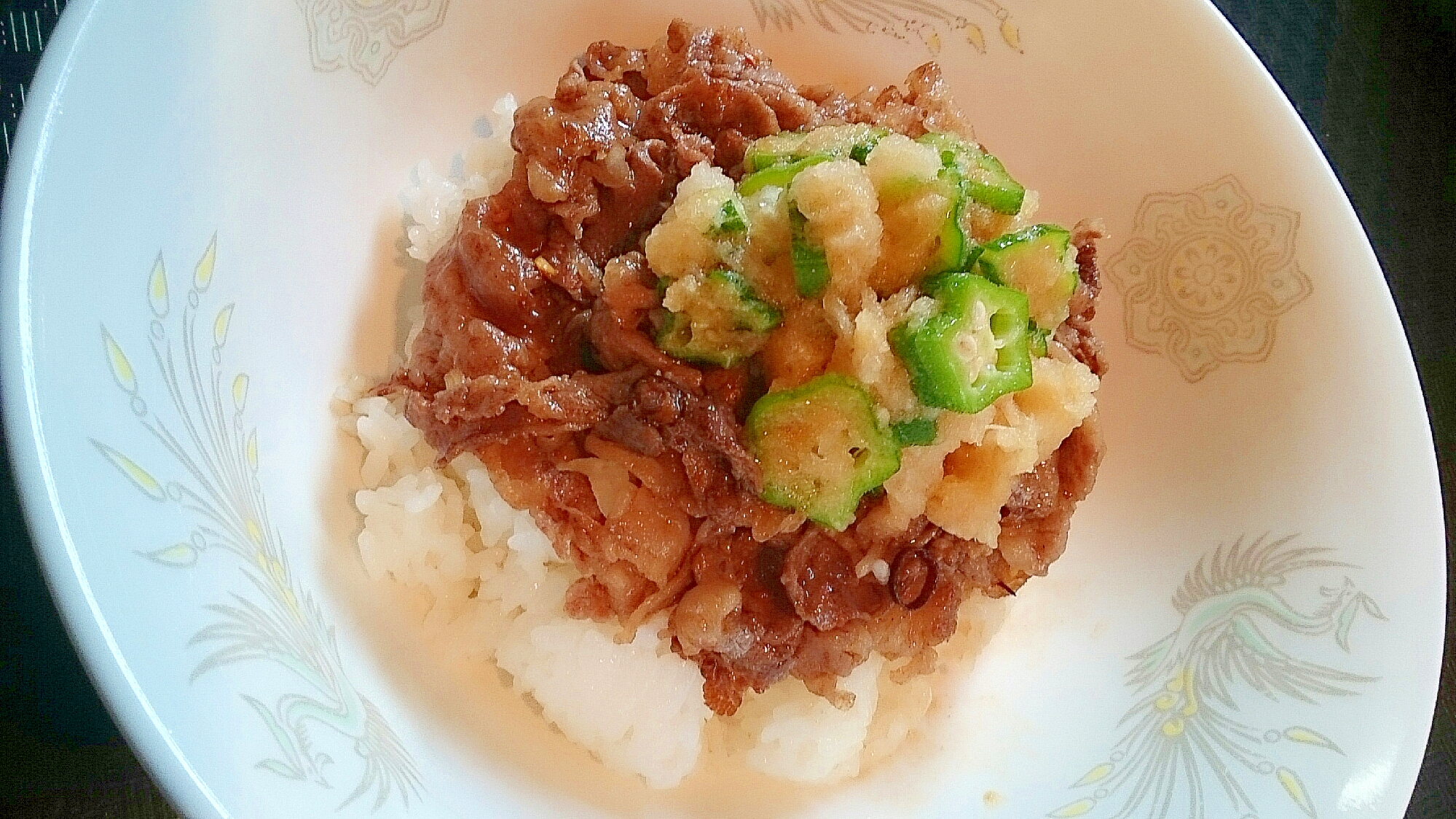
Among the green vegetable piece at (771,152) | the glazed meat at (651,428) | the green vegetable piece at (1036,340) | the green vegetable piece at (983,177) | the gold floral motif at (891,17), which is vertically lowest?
the glazed meat at (651,428)

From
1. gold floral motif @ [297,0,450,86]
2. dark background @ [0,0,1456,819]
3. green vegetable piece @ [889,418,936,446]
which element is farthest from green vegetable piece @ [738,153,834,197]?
dark background @ [0,0,1456,819]

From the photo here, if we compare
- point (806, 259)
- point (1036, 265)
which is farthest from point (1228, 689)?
point (806, 259)

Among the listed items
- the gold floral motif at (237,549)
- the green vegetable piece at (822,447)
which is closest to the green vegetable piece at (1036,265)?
the green vegetable piece at (822,447)

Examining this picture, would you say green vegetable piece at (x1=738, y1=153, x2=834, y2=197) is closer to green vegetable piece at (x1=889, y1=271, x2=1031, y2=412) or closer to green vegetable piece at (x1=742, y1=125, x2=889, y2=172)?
green vegetable piece at (x1=742, y1=125, x2=889, y2=172)

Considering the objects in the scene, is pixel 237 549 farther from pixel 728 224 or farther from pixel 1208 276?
pixel 1208 276

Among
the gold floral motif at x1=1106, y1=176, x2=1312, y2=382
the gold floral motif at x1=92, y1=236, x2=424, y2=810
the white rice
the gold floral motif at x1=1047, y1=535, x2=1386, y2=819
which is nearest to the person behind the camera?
the gold floral motif at x1=92, y1=236, x2=424, y2=810

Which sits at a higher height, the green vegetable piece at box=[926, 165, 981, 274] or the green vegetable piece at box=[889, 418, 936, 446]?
the green vegetable piece at box=[926, 165, 981, 274]

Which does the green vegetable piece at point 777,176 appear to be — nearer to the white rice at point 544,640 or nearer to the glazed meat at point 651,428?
the glazed meat at point 651,428

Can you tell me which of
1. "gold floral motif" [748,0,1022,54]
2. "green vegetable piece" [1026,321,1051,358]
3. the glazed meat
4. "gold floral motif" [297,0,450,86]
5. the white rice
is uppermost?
"gold floral motif" [748,0,1022,54]
